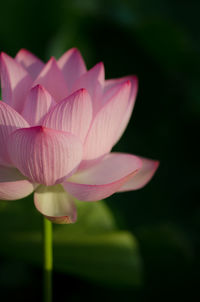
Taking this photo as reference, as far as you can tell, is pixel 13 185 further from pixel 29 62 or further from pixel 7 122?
pixel 29 62

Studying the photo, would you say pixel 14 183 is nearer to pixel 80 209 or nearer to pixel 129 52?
pixel 80 209

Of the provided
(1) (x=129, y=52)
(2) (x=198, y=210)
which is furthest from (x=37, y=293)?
(1) (x=129, y=52)

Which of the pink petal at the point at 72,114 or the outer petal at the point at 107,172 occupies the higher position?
the pink petal at the point at 72,114

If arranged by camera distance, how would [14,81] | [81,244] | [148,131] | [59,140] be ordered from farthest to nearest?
[148,131], [81,244], [14,81], [59,140]

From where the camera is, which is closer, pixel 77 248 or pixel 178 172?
pixel 77 248

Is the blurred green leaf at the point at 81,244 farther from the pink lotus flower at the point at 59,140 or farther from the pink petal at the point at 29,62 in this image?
the pink petal at the point at 29,62

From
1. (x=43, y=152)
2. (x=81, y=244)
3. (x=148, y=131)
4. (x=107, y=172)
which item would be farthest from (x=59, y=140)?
(x=148, y=131)

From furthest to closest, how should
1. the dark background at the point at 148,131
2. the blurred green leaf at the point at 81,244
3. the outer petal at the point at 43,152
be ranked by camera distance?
1. the dark background at the point at 148,131
2. the blurred green leaf at the point at 81,244
3. the outer petal at the point at 43,152

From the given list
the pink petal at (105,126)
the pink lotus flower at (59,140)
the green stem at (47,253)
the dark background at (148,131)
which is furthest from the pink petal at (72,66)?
the dark background at (148,131)
